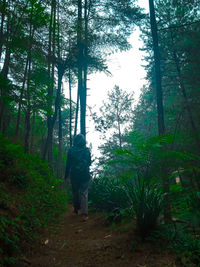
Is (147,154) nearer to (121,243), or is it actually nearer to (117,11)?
(121,243)

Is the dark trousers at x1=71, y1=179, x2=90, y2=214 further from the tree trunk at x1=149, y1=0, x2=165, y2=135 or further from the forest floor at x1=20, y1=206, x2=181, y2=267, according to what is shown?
the tree trunk at x1=149, y1=0, x2=165, y2=135

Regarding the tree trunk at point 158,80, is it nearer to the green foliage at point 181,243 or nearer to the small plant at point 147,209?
the small plant at point 147,209

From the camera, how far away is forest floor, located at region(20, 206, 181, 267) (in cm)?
220

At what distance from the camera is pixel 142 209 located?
267 centimetres

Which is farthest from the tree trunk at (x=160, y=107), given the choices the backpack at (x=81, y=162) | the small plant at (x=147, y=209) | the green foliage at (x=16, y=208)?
the backpack at (x=81, y=162)

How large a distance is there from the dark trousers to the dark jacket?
0.51 feet

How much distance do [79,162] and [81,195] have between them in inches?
37.7

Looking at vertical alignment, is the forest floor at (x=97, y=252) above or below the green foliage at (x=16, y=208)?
below

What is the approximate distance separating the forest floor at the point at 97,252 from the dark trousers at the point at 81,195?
1920 mm

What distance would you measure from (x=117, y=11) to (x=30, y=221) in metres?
10.6

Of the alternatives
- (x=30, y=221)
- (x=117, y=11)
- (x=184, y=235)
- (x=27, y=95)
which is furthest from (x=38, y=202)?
(x=117, y=11)

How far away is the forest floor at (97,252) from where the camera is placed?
220 centimetres

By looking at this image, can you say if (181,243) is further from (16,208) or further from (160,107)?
(160,107)

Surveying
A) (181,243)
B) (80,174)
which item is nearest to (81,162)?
(80,174)
